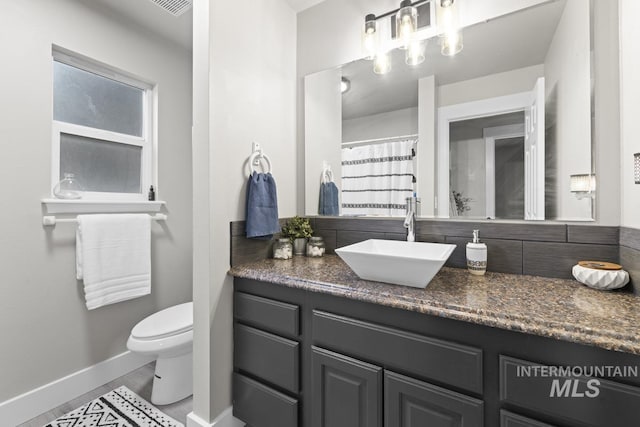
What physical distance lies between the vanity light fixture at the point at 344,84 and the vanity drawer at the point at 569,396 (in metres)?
1.62

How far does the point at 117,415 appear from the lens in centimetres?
161

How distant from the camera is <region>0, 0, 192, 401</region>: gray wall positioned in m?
1.52

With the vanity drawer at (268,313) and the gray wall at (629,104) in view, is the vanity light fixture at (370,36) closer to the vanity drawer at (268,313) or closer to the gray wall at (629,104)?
the gray wall at (629,104)

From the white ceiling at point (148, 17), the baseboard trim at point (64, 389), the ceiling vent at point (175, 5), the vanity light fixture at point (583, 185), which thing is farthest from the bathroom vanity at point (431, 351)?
the white ceiling at point (148, 17)

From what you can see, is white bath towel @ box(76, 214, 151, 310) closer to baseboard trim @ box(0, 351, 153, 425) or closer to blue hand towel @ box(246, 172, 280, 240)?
baseboard trim @ box(0, 351, 153, 425)

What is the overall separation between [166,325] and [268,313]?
893 mm

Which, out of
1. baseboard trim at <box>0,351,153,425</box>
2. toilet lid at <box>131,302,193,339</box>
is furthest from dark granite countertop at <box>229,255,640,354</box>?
baseboard trim at <box>0,351,153,425</box>

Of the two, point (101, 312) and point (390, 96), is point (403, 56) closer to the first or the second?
point (390, 96)

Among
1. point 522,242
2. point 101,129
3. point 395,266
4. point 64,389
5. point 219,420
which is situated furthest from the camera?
point 101,129

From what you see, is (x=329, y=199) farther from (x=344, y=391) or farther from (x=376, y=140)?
(x=344, y=391)

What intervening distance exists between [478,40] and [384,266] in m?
1.26

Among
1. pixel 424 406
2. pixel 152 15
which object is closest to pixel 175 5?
pixel 152 15

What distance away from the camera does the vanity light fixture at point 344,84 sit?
179 centimetres

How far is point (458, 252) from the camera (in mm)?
1424
